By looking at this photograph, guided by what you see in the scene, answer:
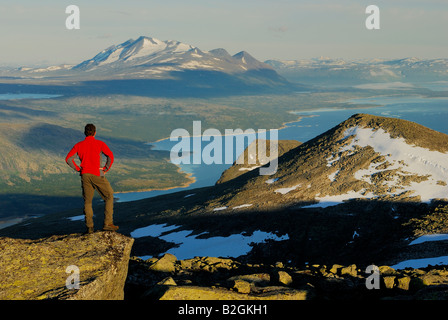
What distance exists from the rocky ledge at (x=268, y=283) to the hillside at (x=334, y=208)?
17.4 meters

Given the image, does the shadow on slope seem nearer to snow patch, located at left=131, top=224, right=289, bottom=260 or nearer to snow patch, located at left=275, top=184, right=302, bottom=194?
snow patch, located at left=131, top=224, right=289, bottom=260

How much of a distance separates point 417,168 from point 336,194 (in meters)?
11.7

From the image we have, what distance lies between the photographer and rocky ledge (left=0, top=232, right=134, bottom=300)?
50.4 feet

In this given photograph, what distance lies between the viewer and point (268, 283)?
20.8 metres

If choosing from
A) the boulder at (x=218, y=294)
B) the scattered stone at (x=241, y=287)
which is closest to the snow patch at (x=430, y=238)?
the boulder at (x=218, y=294)

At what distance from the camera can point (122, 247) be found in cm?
1884

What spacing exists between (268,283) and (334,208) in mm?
41689

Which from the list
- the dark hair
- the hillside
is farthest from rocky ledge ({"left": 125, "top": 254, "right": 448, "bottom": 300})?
the hillside

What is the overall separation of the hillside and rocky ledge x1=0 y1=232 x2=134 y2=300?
2715cm

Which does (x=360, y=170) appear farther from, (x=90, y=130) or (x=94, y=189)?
(x=90, y=130)

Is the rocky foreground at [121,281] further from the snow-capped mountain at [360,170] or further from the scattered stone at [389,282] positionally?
the snow-capped mountain at [360,170]

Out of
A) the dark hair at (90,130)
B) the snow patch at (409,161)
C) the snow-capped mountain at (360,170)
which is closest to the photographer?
the dark hair at (90,130)

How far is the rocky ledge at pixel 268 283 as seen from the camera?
16.5 m
